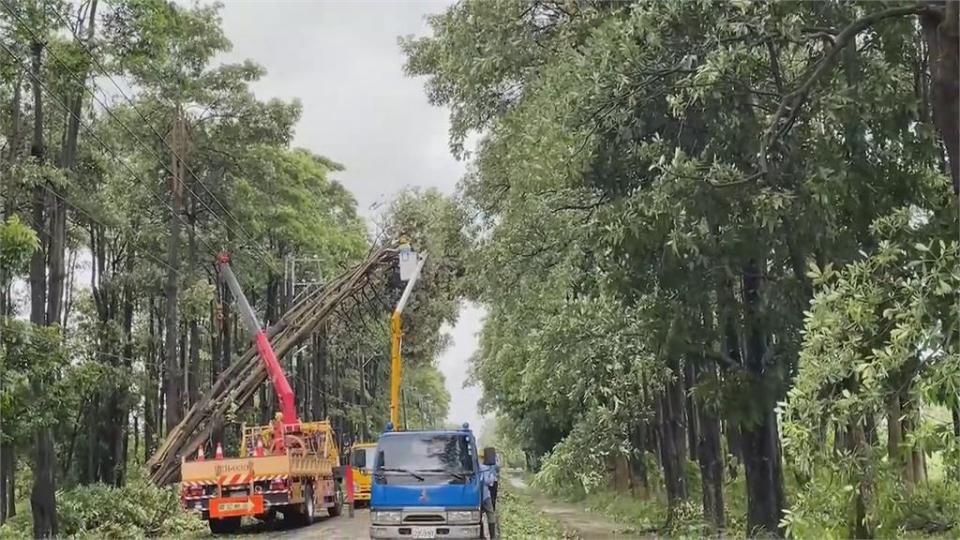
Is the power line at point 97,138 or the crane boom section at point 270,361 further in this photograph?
the crane boom section at point 270,361

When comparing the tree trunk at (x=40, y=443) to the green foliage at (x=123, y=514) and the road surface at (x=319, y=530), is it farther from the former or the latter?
the road surface at (x=319, y=530)

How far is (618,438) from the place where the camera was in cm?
1548

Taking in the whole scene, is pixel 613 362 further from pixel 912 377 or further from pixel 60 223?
pixel 60 223

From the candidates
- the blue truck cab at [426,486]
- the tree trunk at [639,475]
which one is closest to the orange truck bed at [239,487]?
the blue truck cab at [426,486]

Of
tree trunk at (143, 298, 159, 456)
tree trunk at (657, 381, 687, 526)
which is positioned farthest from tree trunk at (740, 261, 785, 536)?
tree trunk at (143, 298, 159, 456)

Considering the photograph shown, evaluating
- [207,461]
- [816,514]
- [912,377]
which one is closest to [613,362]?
[816,514]

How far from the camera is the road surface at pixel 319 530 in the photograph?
1911 cm

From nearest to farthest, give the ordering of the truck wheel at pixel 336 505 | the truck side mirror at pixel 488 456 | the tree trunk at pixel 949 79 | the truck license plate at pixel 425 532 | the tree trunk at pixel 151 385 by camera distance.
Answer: the tree trunk at pixel 949 79, the truck license plate at pixel 425 532, the truck side mirror at pixel 488 456, the truck wheel at pixel 336 505, the tree trunk at pixel 151 385

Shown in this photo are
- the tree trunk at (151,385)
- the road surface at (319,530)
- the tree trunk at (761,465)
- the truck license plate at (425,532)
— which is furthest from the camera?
the tree trunk at (151,385)

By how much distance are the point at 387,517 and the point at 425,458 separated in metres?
1.14

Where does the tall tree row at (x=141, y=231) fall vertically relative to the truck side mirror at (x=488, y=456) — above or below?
above

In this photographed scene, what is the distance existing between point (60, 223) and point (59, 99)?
269cm

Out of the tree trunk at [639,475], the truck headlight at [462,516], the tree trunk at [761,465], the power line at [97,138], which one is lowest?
the tree trunk at [639,475]

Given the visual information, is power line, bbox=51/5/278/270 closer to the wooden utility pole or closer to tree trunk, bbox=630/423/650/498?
the wooden utility pole
